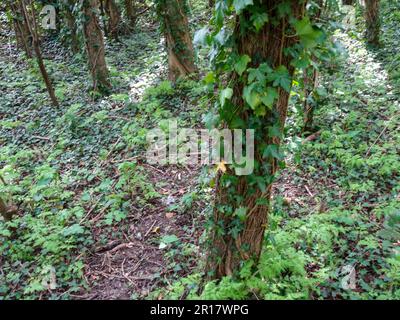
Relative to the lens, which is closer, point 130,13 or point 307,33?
point 307,33

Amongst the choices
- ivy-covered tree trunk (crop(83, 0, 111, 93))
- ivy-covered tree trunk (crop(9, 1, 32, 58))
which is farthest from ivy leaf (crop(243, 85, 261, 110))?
ivy-covered tree trunk (crop(9, 1, 32, 58))

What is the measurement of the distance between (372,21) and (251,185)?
7117 mm

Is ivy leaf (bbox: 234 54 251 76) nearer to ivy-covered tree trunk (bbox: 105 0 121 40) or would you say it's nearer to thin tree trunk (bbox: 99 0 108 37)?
ivy-covered tree trunk (bbox: 105 0 121 40)

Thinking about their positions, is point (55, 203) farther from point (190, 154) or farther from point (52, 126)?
point (52, 126)

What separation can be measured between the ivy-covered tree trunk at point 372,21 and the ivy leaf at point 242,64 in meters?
7.09

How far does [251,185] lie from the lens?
274 centimetres

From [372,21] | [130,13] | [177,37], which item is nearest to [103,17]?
[130,13]

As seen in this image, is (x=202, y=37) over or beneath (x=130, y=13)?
beneath

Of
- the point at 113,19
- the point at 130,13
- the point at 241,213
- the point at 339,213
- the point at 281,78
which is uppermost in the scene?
the point at 130,13

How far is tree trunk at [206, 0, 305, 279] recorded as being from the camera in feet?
7.49

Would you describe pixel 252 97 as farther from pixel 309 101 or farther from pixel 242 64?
pixel 309 101

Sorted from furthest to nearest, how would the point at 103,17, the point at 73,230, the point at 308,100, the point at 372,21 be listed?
the point at 103,17 → the point at 372,21 → the point at 308,100 → the point at 73,230

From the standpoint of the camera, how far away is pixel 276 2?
2.15 meters

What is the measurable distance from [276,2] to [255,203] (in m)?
1.47
